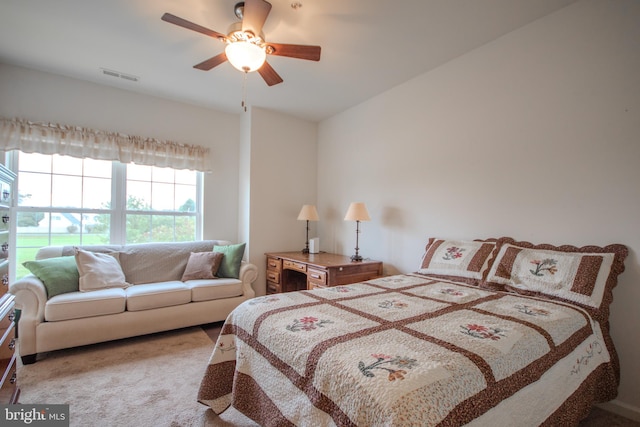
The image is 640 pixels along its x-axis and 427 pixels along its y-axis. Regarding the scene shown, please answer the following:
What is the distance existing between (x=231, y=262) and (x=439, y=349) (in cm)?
278

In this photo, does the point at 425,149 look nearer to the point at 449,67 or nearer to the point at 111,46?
the point at 449,67

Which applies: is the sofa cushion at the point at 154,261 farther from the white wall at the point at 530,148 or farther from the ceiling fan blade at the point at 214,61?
the white wall at the point at 530,148

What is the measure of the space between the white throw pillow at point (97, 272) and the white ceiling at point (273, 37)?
1849 millimetres

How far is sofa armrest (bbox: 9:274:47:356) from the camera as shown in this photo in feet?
7.54

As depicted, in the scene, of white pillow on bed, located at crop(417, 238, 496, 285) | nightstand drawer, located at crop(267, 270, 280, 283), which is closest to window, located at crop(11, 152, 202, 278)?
nightstand drawer, located at crop(267, 270, 280, 283)

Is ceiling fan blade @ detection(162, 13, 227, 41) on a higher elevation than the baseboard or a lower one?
higher

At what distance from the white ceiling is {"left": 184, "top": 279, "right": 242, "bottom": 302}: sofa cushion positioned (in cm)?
218

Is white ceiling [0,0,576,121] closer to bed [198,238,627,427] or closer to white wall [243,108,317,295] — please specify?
white wall [243,108,317,295]

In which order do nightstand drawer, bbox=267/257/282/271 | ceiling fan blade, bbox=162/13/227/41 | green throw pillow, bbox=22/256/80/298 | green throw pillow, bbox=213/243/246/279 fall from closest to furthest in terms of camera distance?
ceiling fan blade, bbox=162/13/227/41, green throw pillow, bbox=22/256/80/298, green throw pillow, bbox=213/243/246/279, nightstand drawer, bbox=267/257/282/271

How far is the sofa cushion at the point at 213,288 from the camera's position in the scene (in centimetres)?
305

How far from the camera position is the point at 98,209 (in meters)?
3.36

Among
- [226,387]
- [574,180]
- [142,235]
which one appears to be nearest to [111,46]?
[142,235]

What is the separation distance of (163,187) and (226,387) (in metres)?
2.90

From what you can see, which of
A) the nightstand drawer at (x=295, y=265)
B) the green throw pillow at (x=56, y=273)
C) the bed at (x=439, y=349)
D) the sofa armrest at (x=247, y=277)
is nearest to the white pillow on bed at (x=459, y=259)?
the bed at (x=439, y=349)
